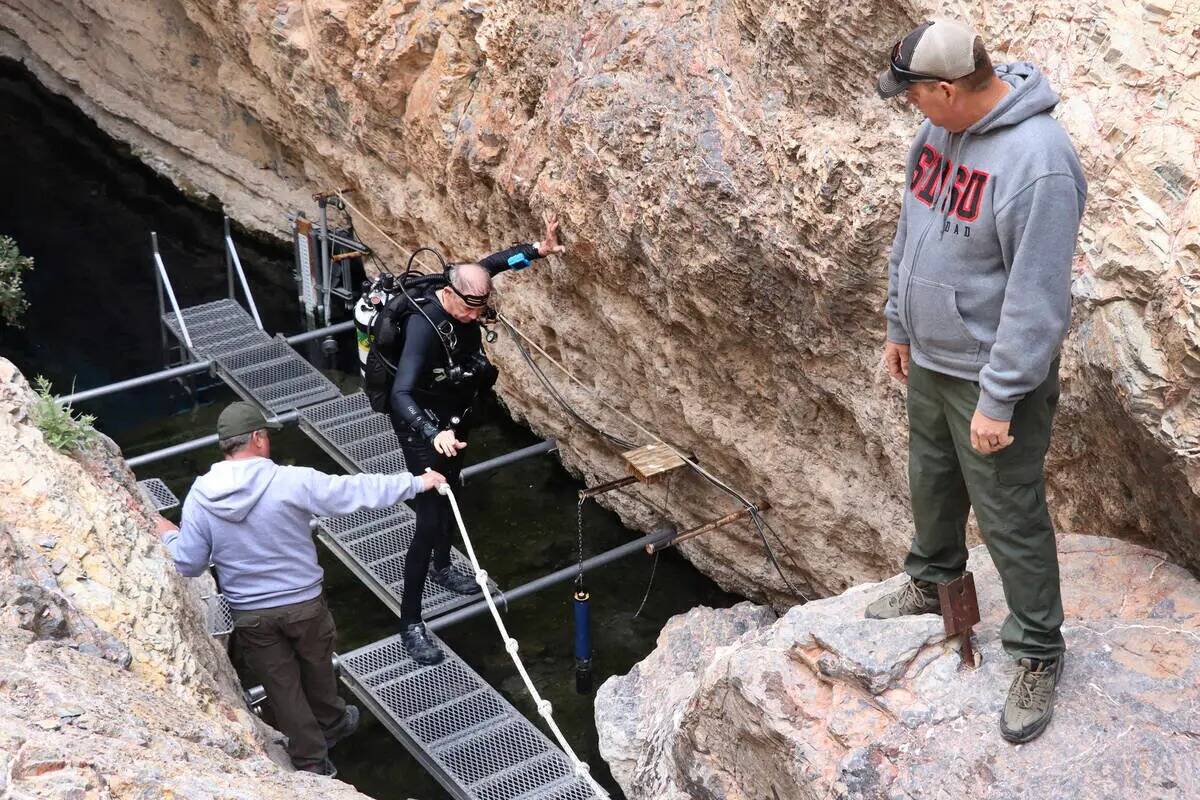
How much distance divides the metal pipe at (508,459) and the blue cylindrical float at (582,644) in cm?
144

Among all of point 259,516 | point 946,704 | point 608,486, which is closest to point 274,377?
point 608,486

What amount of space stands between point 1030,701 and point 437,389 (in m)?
3.30

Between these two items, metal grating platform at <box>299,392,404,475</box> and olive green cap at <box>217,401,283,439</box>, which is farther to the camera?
metal grating platform at <box>299,392,404,475</box>

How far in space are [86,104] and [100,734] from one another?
1271cm

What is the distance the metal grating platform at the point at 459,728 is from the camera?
6.26 m

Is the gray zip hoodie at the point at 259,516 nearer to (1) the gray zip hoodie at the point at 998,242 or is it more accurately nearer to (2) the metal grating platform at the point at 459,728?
(2) the metal grating platform at the point at 459,728

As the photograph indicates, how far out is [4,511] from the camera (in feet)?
14.5

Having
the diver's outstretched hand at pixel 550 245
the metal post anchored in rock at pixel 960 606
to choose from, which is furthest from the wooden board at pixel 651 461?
the metal post anchored in rock at pixel 960 606

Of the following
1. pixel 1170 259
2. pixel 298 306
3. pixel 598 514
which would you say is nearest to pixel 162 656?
pixel 1170 259

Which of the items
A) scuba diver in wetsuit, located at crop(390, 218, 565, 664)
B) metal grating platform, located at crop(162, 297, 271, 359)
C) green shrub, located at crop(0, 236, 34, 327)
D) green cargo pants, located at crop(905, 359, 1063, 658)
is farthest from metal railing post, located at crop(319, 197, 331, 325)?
green cargo pants, located at crop(905, 359, 1063, 658)

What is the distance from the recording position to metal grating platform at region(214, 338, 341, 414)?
9531 millimetres

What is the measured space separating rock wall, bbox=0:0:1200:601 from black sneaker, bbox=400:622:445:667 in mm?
1904

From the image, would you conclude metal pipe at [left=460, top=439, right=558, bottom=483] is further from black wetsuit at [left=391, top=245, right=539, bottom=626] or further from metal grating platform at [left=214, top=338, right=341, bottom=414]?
black wetsuit at [left=391, top=245, right=539, bottom=626]

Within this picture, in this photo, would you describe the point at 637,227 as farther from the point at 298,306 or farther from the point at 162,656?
the point at 298,306
